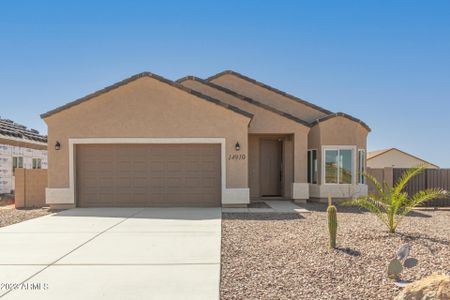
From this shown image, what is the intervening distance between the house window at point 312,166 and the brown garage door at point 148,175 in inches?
201

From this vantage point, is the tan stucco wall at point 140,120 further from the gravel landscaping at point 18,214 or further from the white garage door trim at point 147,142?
the gravel landscaping at point 18,214

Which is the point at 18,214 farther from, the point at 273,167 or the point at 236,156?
the point at 273,167

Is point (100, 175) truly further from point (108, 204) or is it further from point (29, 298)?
point (29, 298)

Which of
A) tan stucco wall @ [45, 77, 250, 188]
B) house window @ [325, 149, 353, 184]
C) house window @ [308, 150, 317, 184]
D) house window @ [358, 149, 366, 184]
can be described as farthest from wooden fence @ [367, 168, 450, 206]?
tan stucco wall @ [45, 77, 250, 188]

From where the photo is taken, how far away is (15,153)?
70.2ft

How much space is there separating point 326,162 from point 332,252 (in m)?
9.63

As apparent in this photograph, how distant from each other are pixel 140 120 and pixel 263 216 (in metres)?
6.23

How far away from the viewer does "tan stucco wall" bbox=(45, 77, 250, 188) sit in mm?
14141

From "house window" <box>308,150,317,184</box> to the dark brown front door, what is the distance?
1.53m

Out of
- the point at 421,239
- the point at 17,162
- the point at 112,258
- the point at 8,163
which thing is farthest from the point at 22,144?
the point at 421,239

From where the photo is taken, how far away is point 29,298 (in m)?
5.02

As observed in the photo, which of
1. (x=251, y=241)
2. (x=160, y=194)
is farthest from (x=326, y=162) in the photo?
(x=251, y=241)

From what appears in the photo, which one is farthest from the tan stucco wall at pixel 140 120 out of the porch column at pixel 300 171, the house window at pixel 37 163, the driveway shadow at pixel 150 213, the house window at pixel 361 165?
the house window at pixel 37 163

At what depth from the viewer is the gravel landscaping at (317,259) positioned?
17.3 ft
